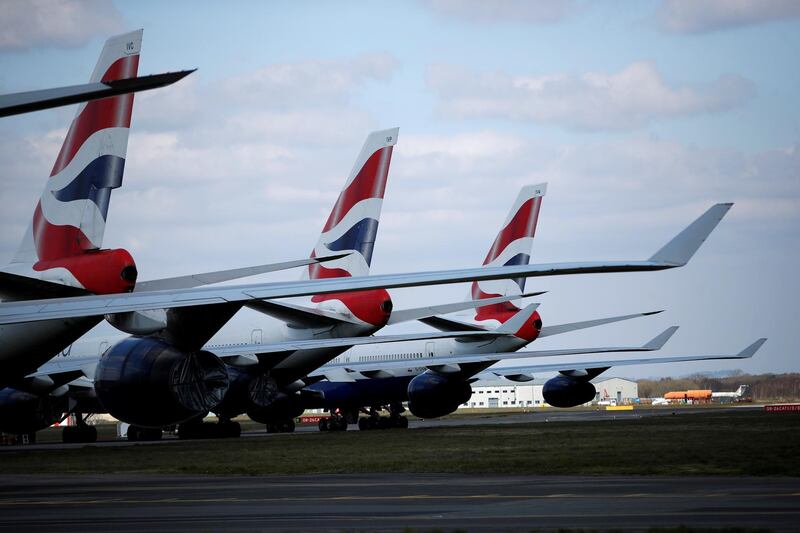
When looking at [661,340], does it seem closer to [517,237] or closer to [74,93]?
[517,237]

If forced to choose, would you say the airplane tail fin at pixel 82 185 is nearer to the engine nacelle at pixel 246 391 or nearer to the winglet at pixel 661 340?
the engine nacelle at pixel 246 391

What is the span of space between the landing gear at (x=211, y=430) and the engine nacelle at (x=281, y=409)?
91 centimetres

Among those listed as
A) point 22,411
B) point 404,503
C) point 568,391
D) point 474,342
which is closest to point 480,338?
point 474,342

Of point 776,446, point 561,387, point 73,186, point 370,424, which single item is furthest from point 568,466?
point 561,387

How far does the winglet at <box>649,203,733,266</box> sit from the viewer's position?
14261 mm

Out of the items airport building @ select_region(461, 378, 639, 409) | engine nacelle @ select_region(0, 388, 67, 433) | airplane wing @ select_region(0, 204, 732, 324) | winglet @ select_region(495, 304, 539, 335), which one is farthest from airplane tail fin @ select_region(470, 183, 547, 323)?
airport building @ select_region(461, 378, 639, 409)

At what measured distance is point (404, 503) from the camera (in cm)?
1584

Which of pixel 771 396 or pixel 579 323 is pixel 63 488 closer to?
pixel 579 323

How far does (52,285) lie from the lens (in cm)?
1983

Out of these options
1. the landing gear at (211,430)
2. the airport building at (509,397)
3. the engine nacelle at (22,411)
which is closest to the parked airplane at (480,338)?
the landing gear at (211,430)

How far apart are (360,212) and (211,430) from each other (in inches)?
436

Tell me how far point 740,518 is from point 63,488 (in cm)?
1269

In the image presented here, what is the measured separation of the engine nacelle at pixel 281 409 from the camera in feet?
137

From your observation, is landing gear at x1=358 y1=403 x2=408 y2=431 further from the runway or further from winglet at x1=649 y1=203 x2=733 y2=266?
winglet at x1=649 y1=203 x2=733 y2=266
